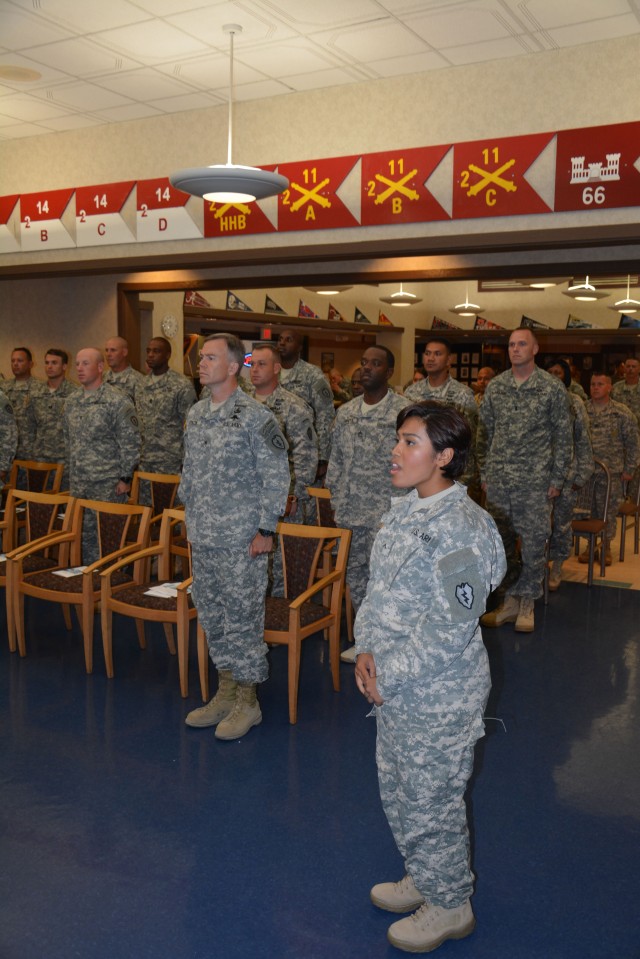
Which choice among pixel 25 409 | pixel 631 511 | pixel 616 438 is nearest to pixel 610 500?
pixel 631 511

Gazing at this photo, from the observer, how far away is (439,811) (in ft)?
7.01

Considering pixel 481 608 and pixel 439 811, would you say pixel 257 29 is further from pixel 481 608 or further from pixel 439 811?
pixel 439 811

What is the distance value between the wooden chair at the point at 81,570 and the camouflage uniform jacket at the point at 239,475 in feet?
3.60

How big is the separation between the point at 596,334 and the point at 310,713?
1297 cm

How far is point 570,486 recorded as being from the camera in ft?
19.4

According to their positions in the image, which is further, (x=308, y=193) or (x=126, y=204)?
(x=126, y=204)

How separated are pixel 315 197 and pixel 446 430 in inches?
186

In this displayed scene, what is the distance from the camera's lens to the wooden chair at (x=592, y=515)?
609 cm

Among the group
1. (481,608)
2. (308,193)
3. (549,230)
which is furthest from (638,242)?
(481,608)

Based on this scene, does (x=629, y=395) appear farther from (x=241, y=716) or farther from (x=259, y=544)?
(x=241, y=716)

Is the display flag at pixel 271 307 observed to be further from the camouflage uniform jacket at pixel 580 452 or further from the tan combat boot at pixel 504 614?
the tan combat boot at pixel 504 614

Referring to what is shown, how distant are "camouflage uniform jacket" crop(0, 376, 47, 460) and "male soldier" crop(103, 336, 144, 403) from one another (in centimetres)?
84

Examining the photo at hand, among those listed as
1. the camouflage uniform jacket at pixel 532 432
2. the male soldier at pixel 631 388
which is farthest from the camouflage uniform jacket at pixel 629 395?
the camouflage uniform jacket at pixel 532 432

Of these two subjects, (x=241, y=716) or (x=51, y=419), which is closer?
(x=241, y=716)
